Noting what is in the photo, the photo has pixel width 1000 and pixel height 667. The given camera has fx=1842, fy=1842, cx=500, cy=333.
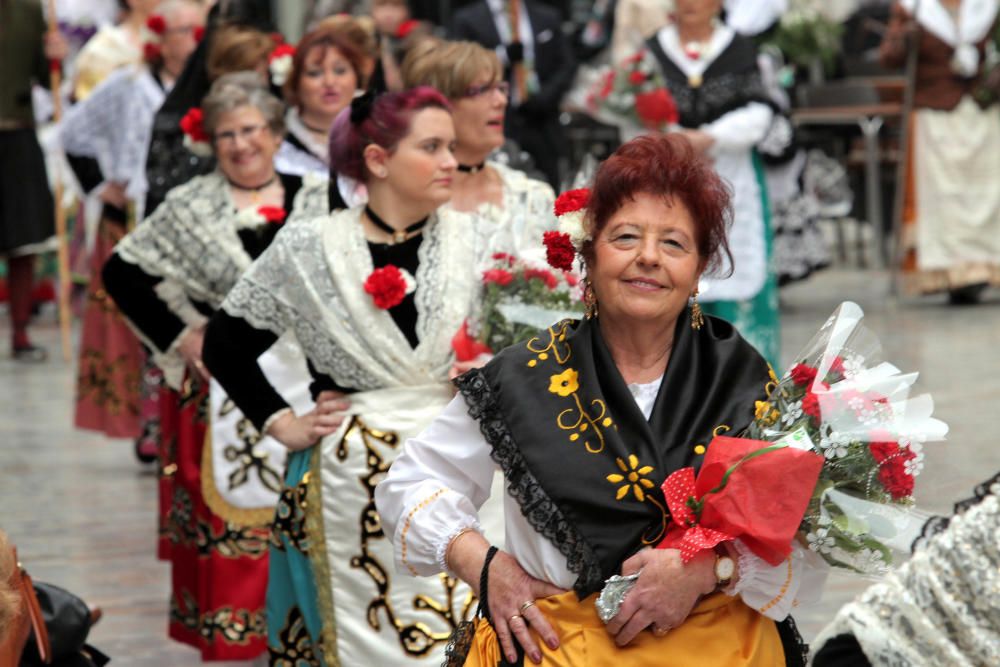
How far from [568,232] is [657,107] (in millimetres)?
5177

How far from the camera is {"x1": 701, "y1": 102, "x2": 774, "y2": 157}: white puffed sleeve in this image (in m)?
8.27

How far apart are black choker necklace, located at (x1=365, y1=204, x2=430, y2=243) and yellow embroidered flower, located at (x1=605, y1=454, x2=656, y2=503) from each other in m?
1.64

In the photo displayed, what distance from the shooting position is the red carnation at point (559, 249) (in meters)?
3.29

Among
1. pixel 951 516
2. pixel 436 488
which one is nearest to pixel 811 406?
pixel 951 516

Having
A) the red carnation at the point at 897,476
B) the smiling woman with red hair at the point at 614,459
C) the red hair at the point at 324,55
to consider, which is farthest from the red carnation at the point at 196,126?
the red carnation at the point at 897,476

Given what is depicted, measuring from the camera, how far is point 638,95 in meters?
8.41

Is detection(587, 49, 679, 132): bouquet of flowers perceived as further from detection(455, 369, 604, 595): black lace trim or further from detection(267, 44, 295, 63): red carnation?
detection(455, 369, 604, 595): black lace trim

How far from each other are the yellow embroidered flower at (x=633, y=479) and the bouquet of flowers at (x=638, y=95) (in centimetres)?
545

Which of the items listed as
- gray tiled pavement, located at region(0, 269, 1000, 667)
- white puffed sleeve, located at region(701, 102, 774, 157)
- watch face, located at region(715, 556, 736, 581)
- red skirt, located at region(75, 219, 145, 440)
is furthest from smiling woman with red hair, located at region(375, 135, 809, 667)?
red skirt, located at region(75, 219, 145, 440)

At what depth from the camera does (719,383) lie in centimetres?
310

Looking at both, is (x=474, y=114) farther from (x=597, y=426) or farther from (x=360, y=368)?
(x=597, y=426)

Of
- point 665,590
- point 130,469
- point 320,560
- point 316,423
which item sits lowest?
point 130,469

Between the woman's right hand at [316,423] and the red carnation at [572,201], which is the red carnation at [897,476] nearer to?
the red carnation at [572,201]

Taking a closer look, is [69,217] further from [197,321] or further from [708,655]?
[708,655]
